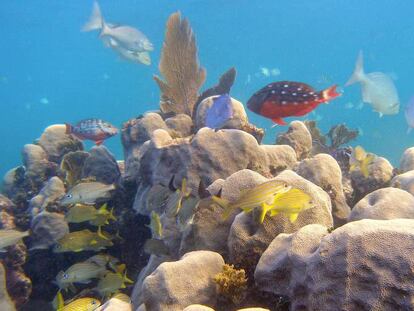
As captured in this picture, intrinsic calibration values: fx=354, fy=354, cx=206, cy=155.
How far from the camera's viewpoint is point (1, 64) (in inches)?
3201

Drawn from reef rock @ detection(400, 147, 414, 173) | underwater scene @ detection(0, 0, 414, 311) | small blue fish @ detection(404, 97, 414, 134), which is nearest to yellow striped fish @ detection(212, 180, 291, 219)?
underwater scene @ detection(0, 0, 414, 311)

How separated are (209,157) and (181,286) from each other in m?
2.20

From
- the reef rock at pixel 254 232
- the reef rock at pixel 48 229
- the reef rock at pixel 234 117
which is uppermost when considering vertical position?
the reef rock at pixel 234 117

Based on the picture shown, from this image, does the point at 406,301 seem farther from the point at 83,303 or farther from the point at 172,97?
the point at 172,97

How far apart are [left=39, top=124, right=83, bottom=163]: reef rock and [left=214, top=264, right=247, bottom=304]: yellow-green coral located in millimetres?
7755

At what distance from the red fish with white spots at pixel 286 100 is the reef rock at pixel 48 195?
5213mm

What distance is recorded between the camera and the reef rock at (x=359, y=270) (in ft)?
6.80

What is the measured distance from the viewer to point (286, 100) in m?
3.67

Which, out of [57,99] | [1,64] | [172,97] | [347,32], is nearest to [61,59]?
[1,64]

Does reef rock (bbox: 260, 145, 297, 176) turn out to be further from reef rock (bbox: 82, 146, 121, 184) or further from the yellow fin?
reef rock (bbox: 82, 146, 121, 184)

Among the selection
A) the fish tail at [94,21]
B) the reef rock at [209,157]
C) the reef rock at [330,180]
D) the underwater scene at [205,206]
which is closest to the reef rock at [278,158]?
the underwater scene at [205,206]

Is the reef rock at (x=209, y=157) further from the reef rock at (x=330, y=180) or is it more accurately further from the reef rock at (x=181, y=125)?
the reef rock at (x=181, y=125)

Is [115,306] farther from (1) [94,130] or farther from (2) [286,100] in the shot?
(1) [94,130]

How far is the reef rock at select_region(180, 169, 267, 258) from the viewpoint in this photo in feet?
12.2
